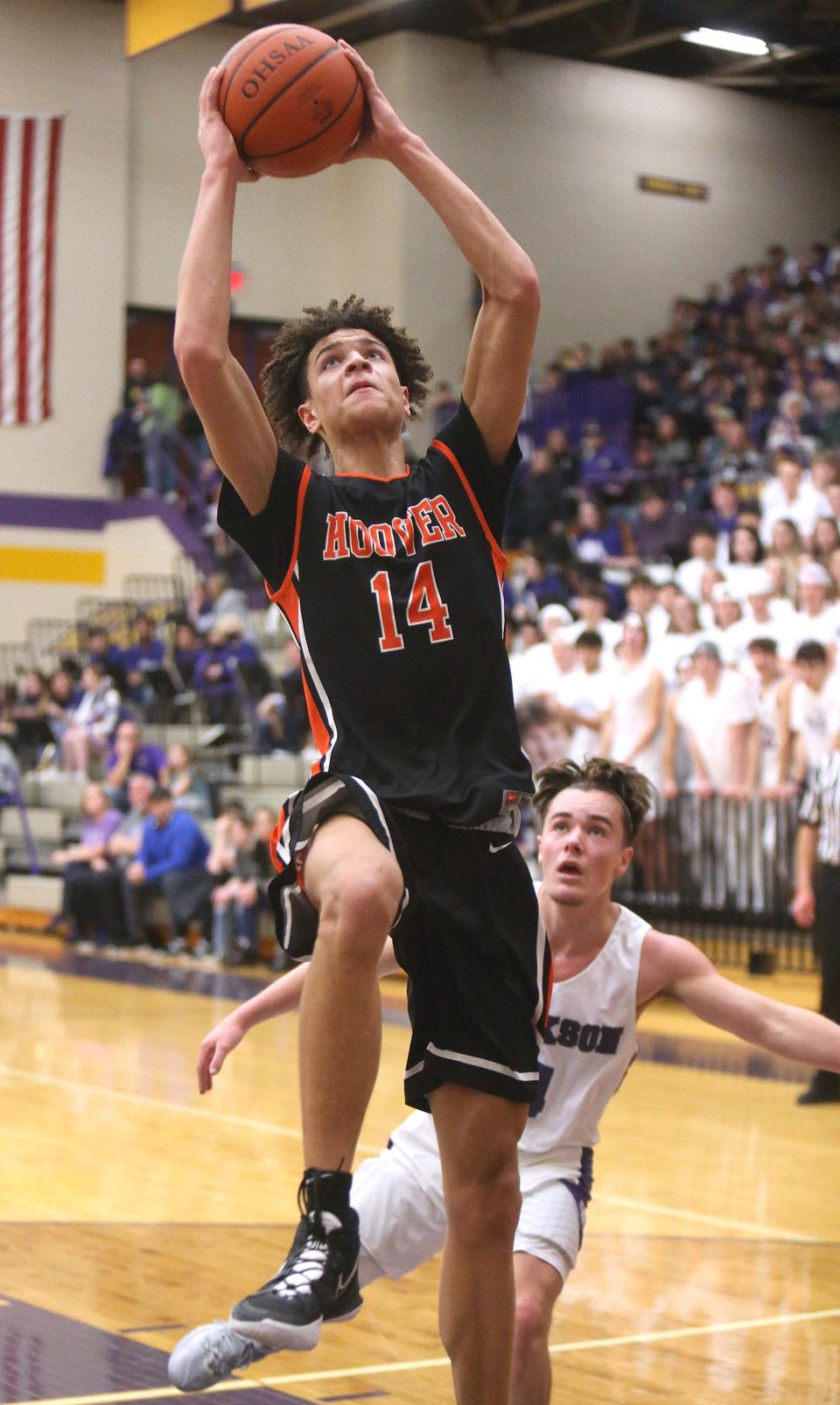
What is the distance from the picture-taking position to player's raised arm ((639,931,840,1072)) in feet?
11.7

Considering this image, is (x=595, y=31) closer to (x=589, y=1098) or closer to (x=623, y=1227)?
(x=623, y=1227)

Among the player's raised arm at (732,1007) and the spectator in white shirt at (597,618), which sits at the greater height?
the spectator in white shirt at (597,618)

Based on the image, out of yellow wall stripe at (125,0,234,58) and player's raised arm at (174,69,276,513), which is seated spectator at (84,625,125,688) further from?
player's raised arm at (174,69,276,513)

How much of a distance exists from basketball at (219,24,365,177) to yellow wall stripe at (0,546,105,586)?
1855cm

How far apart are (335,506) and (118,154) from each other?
19393 millimetres

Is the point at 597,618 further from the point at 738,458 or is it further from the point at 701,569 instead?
the point at 738,458

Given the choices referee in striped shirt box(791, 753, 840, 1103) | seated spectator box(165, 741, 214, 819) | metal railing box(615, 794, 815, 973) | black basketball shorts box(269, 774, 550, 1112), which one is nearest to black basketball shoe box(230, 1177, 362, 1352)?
black basketball shorts box(269, 774, 550, 1112)

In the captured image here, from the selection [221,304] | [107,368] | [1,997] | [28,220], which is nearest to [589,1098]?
[221,304]

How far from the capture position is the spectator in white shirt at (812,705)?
9398 mm

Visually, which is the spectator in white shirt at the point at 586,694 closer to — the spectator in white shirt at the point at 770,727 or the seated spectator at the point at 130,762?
the spectator in white shirt at the point at 770,727

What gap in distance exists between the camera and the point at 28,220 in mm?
18812

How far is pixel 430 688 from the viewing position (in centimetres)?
304

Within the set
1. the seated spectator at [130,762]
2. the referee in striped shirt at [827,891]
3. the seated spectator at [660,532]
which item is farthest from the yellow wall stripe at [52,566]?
the referee in striped shirt at [827,891]

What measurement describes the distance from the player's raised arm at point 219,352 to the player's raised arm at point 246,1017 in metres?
0.92
